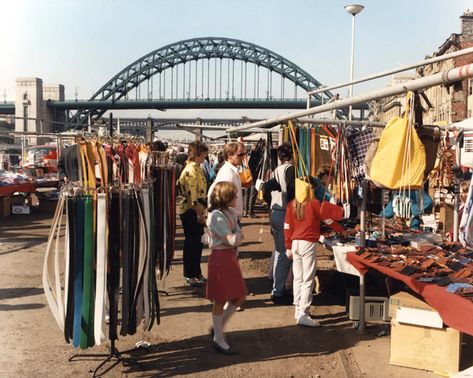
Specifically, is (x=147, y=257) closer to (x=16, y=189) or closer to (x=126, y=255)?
(x=126, y=255)

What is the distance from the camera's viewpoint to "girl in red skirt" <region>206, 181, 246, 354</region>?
4.41 metres

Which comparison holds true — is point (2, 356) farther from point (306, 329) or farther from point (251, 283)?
point (251, 283)

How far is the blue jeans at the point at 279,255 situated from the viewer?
226 inches

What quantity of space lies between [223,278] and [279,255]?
1.51 m

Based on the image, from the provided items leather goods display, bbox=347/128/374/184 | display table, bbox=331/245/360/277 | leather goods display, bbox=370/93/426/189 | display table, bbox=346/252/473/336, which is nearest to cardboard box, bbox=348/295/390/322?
display table, bbox=331/245/360/277

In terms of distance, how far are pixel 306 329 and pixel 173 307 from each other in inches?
62.4

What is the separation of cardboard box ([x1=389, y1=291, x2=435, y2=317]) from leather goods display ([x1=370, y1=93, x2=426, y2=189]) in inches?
52.5

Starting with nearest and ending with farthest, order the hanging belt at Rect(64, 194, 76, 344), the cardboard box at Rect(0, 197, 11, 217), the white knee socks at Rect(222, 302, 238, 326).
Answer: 1. the hanging belt at Rect(64, 194, 76, 344)
2. the white knee socks at Rect(222, 302, 238, 326)
3. the cardboard box at Rect(0, 197, 11, 217)

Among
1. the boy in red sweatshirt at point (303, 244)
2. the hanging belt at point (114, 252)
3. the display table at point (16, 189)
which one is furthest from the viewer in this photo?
the display table at point (16, 189)

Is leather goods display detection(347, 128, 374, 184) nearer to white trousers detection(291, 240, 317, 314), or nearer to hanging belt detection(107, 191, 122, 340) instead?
white trousers detection(291, 240, 317, 314)

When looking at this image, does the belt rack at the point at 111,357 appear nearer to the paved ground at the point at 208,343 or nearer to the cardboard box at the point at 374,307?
the paved ground at the point at 208,343

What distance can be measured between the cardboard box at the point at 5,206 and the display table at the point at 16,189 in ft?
0.48

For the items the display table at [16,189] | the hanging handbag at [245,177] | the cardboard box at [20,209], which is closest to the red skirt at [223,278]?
the hanging handbag at [245,177]

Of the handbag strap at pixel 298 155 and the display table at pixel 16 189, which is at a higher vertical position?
the handbag strap at pixel 298 155
